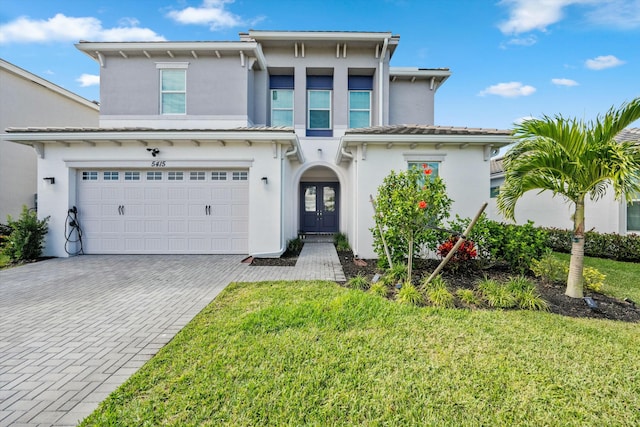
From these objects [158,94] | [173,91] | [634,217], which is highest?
[173,91]

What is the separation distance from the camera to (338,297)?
5.04m

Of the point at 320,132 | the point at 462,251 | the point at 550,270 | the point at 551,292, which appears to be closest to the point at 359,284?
the point at 462,251

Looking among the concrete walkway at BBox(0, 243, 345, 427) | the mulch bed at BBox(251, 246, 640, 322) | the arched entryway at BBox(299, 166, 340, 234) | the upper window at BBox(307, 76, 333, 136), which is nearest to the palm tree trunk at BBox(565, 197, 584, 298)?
the mulch bed at BBox(251, 246, 640, 322)

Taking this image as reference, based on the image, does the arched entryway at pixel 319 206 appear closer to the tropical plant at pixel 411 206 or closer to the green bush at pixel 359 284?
the tropical plant at pixel 411 206

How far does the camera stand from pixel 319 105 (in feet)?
43.6

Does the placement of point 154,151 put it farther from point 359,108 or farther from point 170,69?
point 359,108

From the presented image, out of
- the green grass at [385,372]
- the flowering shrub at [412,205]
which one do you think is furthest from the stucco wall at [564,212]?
the green grass at [385,372]

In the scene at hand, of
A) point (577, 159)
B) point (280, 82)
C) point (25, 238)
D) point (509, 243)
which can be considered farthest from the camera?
point (280, 82)

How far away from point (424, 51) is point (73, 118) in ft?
66.2

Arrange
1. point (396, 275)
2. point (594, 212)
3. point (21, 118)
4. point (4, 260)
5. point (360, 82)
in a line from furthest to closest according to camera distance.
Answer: point (360, 82) < point (21, 118) < point (594, 212) < point (4, 260) < point (396, 275)

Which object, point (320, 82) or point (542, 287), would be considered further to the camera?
point (320, 82)

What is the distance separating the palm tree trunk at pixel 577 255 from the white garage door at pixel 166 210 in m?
8.30

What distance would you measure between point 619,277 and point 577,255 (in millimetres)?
3731

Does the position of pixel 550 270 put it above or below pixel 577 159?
below
